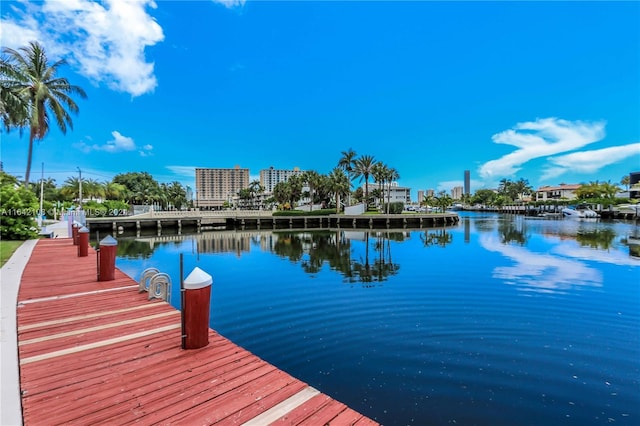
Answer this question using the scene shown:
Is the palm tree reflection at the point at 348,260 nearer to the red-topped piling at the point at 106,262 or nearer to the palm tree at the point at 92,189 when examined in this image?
the red-topped piling at the point at 106,262

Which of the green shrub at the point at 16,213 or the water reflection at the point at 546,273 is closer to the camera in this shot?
the water reflection at the point at 546,273

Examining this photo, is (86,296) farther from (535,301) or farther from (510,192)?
(510,192)

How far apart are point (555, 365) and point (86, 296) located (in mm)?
10366

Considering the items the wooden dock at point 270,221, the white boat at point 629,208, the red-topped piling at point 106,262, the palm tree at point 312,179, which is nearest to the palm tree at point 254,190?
the palm tree at point 312,179

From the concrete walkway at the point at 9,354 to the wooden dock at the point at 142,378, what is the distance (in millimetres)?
72

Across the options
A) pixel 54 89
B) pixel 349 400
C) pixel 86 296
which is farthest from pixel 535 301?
pixel 54 89

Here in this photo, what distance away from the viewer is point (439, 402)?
17.1 ft

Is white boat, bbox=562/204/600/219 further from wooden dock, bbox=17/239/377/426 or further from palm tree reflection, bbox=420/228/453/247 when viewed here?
wooden dock, bbox=17/239/377/426

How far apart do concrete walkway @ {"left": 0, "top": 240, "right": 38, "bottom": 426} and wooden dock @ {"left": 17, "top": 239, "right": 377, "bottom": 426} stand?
0.07 metres

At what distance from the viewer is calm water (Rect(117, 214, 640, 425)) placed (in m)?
5.24

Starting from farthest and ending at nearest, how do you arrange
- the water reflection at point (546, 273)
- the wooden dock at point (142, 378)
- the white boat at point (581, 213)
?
the white boat at point (581, 213) → the water reflection at point (546, 273) → the wooden dock at point (142, 378)

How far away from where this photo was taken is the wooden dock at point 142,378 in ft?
10.7

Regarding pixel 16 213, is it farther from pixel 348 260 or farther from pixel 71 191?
pixel 71 191

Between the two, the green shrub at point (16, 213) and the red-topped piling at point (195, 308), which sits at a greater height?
the green shrub at point (16, 213)
